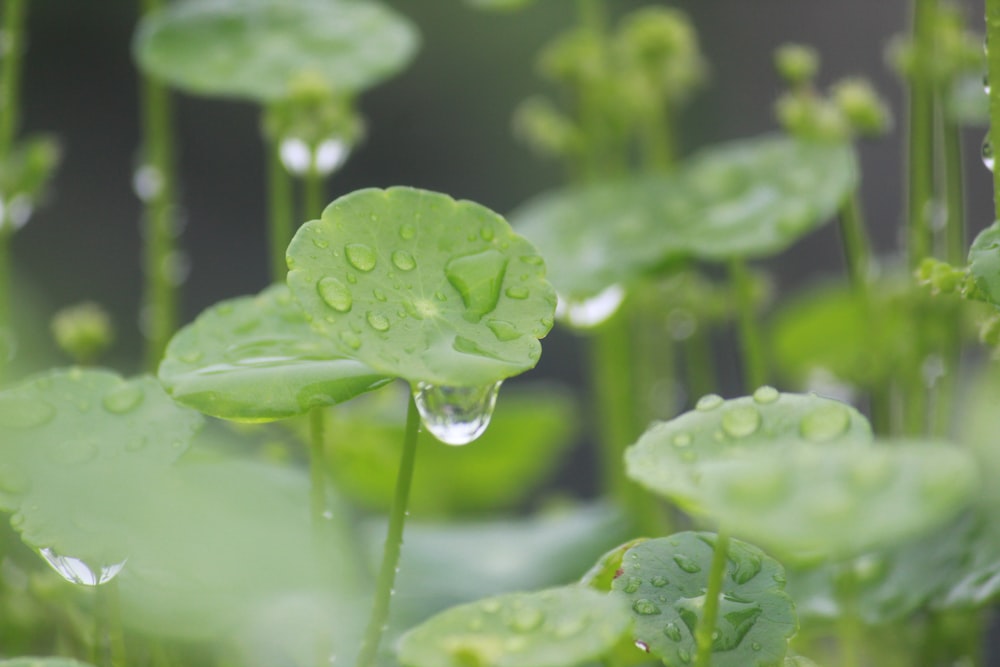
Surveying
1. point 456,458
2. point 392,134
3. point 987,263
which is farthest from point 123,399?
point 392,134

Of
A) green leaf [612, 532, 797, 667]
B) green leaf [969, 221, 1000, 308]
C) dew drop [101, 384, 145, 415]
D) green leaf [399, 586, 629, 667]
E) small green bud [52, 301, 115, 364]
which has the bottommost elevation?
green leaf [612, 532, 797, 667]

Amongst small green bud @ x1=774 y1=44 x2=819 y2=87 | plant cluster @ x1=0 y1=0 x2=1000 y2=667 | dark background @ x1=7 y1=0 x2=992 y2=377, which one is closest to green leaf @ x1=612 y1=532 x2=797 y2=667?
plant cluster @ x1=0 y1=0 x2=1000 y2=667

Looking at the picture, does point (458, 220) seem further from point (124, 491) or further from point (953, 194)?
point (953, 194)

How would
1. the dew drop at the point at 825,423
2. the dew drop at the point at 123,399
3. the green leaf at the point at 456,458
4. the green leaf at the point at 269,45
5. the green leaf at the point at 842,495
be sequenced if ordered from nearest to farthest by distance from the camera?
the green leaf at the point at 842,495 < the dew drop at the point at 825,423 < the dew drop at the point at 123,399 < the green leaf at the point at 269,45 < the green leaf at the point at 456,458

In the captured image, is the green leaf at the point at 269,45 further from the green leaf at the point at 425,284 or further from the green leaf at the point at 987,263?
the green leaf at the point at 987,263

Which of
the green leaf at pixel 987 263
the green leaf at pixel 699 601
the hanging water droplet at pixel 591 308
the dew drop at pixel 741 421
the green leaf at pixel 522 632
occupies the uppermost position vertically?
the green leaf at pixel 987 263

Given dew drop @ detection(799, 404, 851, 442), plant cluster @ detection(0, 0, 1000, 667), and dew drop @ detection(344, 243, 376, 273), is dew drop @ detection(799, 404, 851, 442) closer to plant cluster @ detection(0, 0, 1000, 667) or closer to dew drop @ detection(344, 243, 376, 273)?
plant cluster @ detection(0, 0, 1000, 667)

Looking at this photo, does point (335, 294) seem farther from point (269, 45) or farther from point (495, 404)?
point (269, 45)

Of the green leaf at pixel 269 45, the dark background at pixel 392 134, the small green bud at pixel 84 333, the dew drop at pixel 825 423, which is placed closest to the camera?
the dew drop at pixel 825 423

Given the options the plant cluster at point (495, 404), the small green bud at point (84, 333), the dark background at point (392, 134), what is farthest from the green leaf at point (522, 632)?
the dark background at point (392, 134)
